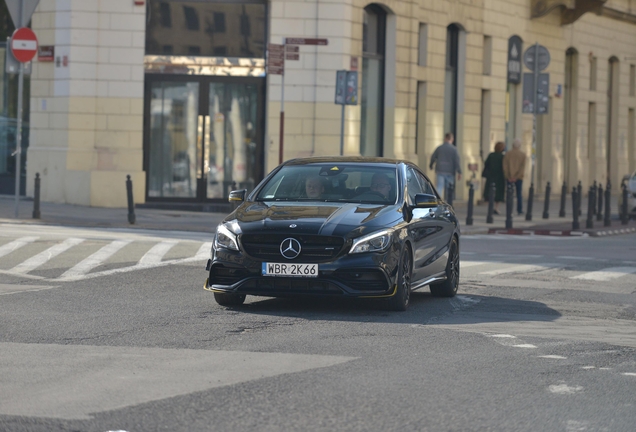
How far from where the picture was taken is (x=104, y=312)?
11125 mm

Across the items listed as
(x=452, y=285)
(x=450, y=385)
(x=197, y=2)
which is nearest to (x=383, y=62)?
(x=197, y=2)

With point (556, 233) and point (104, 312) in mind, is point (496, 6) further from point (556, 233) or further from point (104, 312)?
point (104, 312)

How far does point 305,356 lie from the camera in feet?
Answer: 28.6

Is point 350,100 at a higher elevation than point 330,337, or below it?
higher

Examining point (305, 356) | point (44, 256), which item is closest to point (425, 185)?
point (305, 356)

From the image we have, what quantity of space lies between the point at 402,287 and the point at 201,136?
17148mm

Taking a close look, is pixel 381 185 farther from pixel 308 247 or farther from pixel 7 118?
pixel 7 118

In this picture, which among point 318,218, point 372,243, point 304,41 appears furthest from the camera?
point 304,41

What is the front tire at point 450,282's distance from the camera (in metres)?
13.1

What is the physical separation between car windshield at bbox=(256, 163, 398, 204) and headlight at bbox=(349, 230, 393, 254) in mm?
917

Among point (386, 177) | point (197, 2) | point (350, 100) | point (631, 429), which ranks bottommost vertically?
point (631, 429)

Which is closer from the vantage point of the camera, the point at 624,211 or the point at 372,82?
the point at 624,211

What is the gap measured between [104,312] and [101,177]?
16152 millimetres

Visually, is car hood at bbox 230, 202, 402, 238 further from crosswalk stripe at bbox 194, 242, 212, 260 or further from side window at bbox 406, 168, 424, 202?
crosswalk stripe at bbox 194, 242, 212, 260
